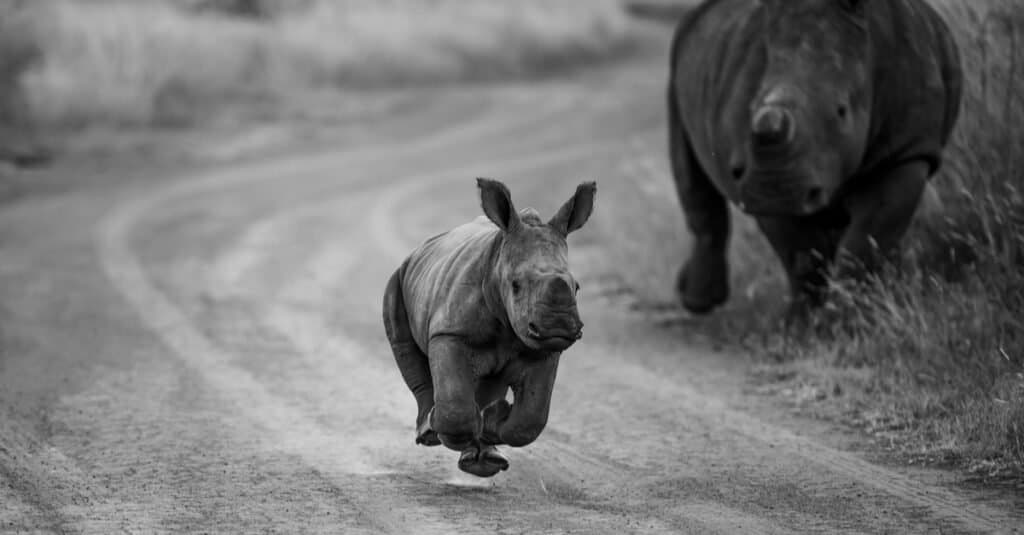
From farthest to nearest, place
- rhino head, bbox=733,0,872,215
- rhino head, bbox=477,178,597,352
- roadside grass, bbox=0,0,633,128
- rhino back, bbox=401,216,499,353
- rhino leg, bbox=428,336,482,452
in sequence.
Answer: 1. roadside grass, bbox=0,0,633,128
2. rhino head, bbox=733,0,872,215
3. rhino back, bbox=401,216,499,353
4. rhino leg, bbox=428,336,482,452
5. rhino head, bbox=477,178,597,352

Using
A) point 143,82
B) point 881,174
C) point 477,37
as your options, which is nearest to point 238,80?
point 143,82

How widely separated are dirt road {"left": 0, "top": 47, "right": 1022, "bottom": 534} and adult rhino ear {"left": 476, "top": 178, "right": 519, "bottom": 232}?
3.81 ft

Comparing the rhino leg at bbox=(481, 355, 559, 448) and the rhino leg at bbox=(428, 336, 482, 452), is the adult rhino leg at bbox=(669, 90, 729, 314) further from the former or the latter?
the rhino leg at bbox=(428, 336, 482, 452)

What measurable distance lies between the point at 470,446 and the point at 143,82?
60.1 feet

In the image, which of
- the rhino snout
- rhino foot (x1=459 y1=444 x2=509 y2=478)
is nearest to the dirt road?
rhino foot (x1=459 y1=444 x2=509 y2=478)

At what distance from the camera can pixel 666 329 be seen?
11.9 metres

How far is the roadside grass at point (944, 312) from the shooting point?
27.8 ft

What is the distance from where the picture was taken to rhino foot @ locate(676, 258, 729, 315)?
11766 millimetres

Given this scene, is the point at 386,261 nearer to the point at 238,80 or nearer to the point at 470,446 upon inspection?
the point at 470,446

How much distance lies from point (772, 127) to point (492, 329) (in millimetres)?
3067

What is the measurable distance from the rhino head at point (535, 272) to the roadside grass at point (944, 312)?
7.69 feet

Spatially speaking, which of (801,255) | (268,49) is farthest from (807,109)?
(268,49)

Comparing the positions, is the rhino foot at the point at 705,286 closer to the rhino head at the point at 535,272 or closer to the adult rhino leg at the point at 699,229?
the adult rhino leg at the point at 699,229

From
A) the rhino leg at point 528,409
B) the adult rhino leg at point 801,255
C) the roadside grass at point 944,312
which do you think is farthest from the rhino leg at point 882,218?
the rhino leg at point 528,409
